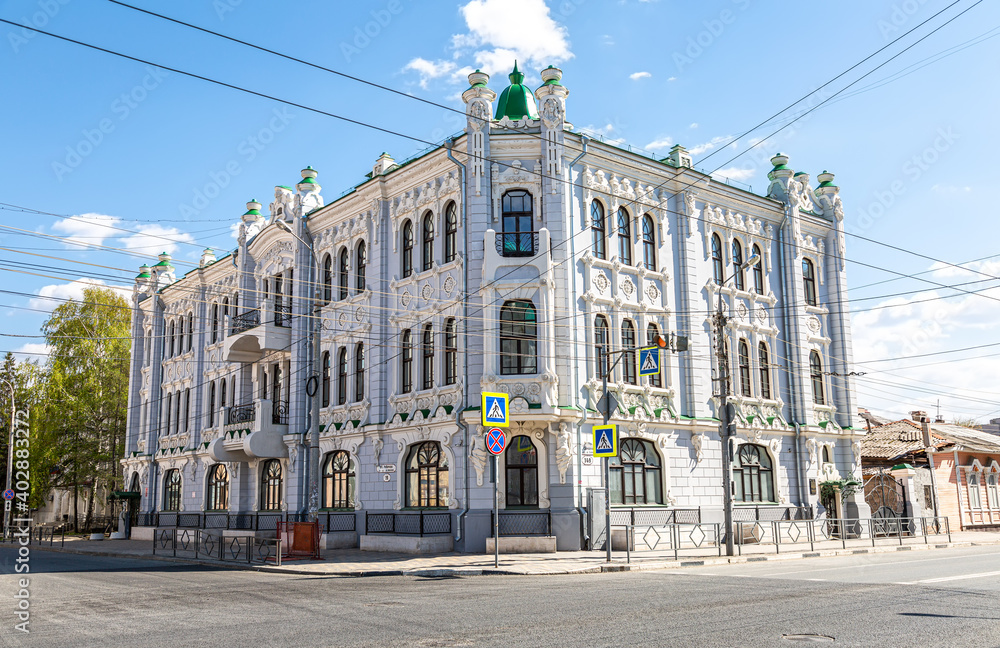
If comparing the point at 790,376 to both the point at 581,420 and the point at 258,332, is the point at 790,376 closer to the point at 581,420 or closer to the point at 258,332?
the point at 581,420

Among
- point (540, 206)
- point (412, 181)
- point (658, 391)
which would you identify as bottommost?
point (658, 391)

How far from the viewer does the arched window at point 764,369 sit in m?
33.5

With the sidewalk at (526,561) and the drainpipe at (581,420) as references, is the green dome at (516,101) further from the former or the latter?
the sidewalk at (526,561)

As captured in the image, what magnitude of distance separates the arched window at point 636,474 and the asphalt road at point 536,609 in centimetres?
858

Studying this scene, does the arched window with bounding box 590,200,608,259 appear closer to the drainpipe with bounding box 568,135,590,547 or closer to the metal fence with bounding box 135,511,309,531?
the drainpipe with bounding box 568,135,590,547

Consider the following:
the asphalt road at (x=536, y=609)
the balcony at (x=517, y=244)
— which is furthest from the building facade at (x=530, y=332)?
the asphalt road at (x=536, y=609)

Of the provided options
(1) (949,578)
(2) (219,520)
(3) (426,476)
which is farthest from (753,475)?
(2) (219,520)

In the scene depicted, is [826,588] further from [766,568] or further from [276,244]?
[276,244]

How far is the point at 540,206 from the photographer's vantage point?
27344 millimetres

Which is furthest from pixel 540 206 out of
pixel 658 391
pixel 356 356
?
pixel 356 356

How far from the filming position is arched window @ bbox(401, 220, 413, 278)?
3028cm

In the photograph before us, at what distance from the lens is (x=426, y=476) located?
92.2 ft

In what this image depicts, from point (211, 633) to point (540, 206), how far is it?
19380mm

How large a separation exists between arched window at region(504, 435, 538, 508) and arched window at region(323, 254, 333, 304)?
11.9 meters
